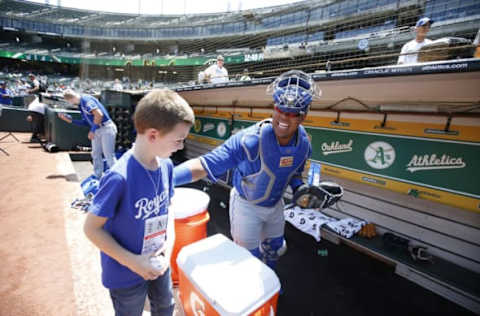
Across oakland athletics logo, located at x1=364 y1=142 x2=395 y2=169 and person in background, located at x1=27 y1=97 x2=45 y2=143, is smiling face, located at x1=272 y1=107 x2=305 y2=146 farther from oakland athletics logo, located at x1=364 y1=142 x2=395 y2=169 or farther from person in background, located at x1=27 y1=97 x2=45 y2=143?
person in background, located at x1=27 y1=97 x2=45 y2=143

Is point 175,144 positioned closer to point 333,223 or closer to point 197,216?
point 197,216

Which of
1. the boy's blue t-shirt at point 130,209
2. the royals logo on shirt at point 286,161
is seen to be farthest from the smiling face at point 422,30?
the boy's blue t-shirt at point 130,209

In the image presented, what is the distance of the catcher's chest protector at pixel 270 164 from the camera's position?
188cm

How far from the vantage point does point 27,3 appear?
41.1m

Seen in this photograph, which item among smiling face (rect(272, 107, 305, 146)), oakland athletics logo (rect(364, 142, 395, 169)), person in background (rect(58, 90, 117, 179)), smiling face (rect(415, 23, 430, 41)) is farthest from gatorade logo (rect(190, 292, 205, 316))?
smiling face (rect(415, 23, 430, 41))

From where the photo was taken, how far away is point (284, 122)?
1.80 meters

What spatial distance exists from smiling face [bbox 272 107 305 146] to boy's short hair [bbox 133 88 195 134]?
84 cm

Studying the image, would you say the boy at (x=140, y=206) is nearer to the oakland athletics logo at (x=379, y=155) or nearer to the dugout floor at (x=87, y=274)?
the dugout floor at (x=87, y=274)

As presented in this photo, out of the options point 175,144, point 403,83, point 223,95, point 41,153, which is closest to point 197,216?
point 175,144

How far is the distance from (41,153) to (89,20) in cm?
4953

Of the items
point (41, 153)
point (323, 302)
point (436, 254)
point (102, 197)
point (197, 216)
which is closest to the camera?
point (102, 197)

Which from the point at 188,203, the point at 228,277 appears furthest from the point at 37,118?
the point at 228,277

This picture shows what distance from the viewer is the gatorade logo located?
1.41 meters

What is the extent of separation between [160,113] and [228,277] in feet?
3.41
